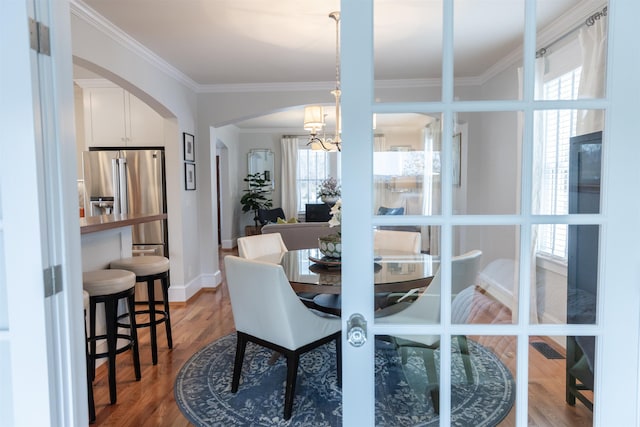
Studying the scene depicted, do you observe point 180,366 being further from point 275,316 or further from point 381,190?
point 381,190

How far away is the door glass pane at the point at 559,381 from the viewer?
3.64ft

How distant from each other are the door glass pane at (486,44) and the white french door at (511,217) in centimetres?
2

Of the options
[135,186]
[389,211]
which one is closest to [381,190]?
[389,211]

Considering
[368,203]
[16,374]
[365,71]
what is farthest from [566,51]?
[16,374]

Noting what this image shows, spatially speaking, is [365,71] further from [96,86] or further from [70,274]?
[96,86]

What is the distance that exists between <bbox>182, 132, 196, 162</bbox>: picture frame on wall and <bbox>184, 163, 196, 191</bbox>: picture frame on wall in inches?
2.9

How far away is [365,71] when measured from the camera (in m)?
1.05

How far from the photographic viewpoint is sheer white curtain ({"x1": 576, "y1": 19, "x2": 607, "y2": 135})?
3.44 feet

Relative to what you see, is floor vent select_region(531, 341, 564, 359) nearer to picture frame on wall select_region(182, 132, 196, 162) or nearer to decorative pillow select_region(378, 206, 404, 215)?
decorative pillow select_region(378, 206, 404, 215)

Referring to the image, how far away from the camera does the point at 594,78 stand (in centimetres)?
106

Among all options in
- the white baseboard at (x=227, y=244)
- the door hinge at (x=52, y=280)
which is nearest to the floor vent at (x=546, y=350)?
the door hinge at (x=52, y=280)

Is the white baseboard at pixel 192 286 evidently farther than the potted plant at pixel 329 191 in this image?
No

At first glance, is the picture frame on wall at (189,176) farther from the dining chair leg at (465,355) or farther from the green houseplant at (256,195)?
the dining chair leg at (465,355)

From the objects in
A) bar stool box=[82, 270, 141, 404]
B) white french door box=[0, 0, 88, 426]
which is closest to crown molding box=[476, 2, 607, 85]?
white french door box=[0, 0, 88, 426]
